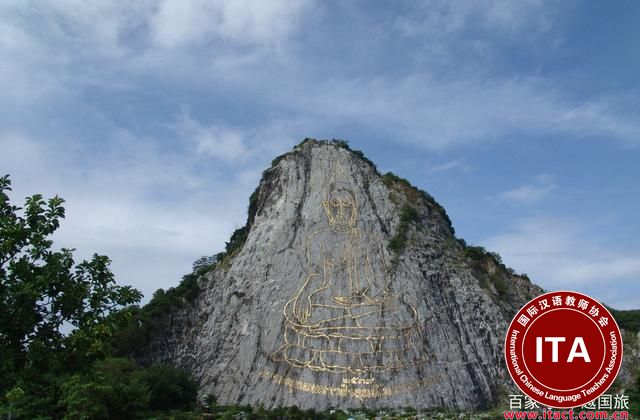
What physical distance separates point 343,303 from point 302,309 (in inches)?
83.2

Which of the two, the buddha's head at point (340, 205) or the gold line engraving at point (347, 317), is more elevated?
the buddha's head at point (340, 205)

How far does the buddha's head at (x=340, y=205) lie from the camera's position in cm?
3359

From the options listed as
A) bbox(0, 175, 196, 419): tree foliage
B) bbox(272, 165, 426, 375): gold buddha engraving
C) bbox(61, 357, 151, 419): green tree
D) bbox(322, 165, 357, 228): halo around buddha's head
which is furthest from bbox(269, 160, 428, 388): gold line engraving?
bbox(0, 175, 196, 419): tree foliage

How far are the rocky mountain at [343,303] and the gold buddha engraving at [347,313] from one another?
0.06m

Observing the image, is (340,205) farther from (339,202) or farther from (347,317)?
(347,317)

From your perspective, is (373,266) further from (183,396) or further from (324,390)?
(183,396)

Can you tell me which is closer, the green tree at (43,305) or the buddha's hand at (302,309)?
the green tree at (43,305)

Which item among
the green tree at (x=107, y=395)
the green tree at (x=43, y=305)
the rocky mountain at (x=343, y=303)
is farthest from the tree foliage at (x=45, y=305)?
the rocky mountain at (x=343, y=303)

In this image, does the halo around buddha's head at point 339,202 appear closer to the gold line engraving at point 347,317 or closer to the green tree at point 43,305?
the gold line engraving at point 347,317

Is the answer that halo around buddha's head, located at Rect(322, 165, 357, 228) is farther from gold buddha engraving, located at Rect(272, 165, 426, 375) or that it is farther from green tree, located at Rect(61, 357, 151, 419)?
green tree, located at Rect(61, 357, 151, 419)

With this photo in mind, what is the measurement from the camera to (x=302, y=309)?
29.5m

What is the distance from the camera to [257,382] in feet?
88.6

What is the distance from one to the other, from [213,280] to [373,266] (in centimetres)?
977

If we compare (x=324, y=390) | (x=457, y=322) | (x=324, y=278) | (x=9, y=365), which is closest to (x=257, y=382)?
(x=324, y=390)
